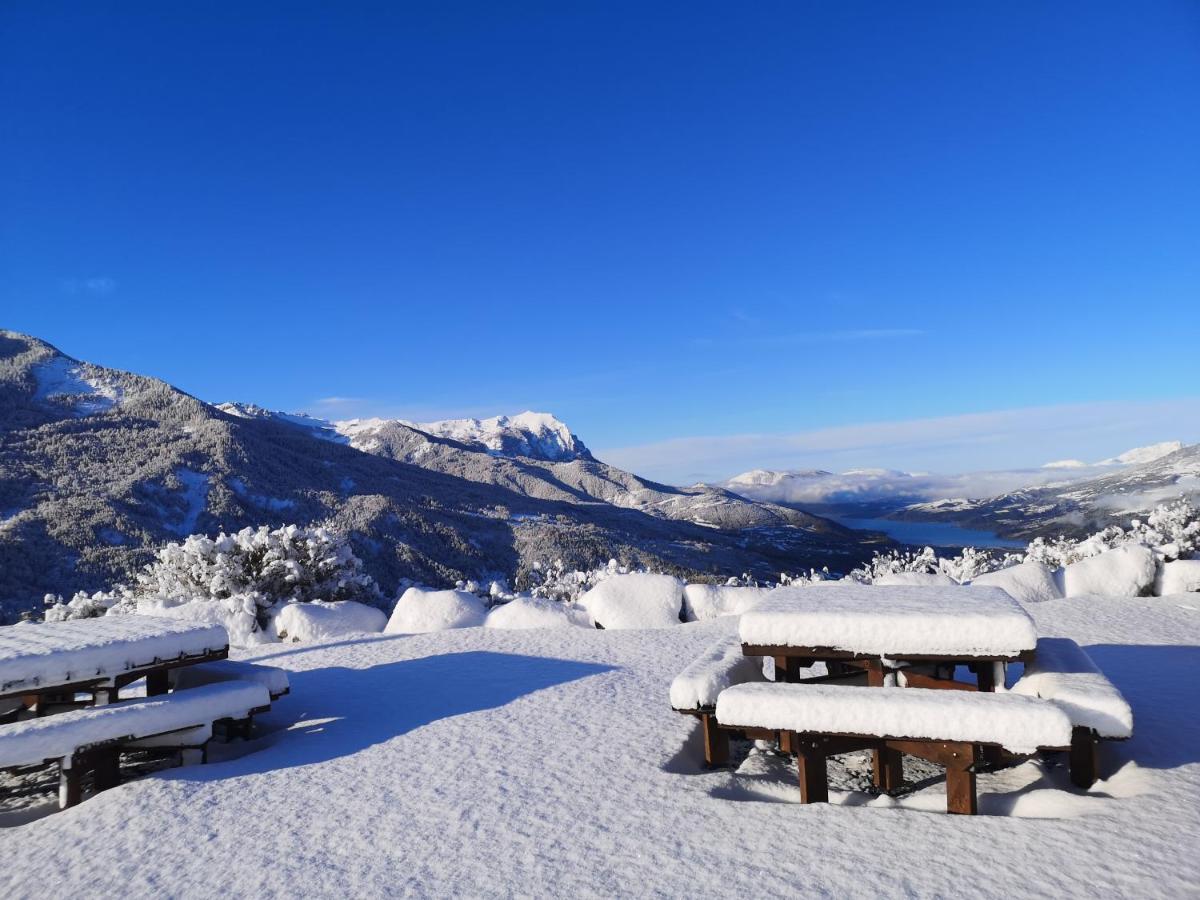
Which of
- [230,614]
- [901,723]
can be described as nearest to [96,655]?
[901,723]

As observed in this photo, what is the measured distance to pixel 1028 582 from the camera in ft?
29.2

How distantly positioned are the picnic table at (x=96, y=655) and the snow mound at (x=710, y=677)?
349 cm

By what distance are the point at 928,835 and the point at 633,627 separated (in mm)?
5581

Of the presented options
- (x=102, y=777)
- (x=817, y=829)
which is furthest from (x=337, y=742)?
(x=817, y=829)

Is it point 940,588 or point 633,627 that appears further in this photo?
point 633,627

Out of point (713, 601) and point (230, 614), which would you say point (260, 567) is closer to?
point (230, 614)

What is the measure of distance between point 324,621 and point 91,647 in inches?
198

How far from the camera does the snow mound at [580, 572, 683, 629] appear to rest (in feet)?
28.1

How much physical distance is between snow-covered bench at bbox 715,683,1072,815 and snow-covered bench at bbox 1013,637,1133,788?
0.73ft

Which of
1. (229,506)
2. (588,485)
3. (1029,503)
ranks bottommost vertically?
(1029,503)

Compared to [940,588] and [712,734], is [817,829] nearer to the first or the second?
[712,734]

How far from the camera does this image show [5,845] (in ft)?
11.2

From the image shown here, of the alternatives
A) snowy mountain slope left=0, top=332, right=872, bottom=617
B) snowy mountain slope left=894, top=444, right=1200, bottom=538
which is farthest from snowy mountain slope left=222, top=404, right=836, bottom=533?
snowy mountain slope left=894, top=444, right=1200, bottom=538

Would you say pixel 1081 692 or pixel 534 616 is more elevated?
pixel 1081 692
